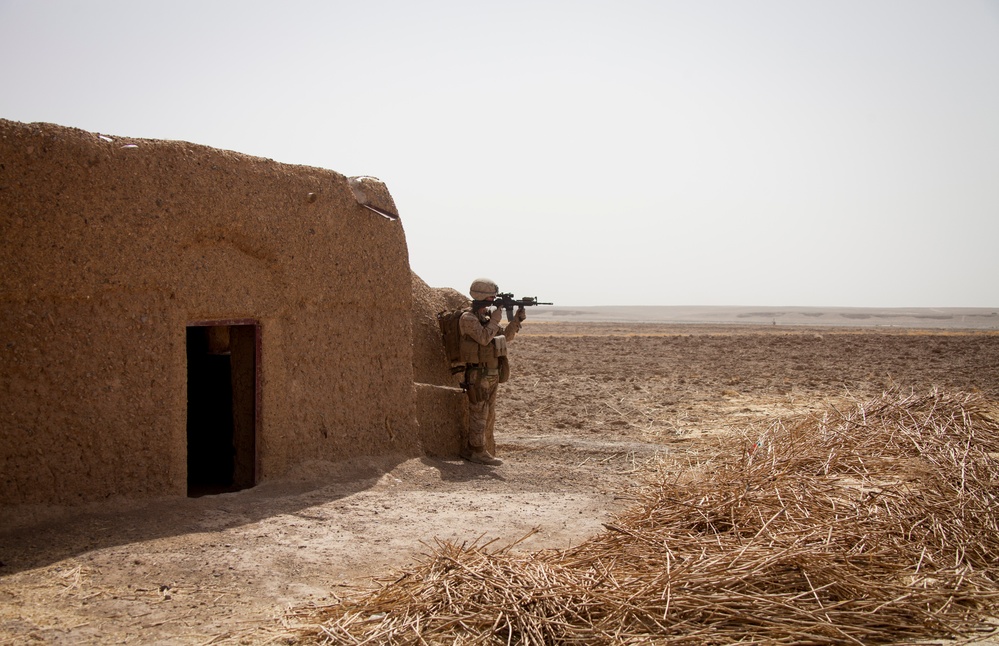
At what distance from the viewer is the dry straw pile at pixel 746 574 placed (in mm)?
3912

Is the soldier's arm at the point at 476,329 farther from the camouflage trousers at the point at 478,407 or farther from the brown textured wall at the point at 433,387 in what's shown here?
the brown textured wall at the point at 433,387

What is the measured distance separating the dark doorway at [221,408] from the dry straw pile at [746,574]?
295cm

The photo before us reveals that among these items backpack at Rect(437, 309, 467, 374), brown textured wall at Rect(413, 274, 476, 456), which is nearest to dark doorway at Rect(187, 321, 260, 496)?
brown textured wall at Rect(413, 274, 476, 456)

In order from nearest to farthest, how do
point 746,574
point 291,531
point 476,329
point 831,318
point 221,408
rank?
point 746,574
point 291,531
point 476,329
point 221,408
point 831,318

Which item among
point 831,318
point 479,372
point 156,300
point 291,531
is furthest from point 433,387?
point 831,318

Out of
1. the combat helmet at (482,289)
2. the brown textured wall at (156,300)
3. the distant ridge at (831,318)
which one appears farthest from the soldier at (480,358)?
the distant ridge at (831,318)

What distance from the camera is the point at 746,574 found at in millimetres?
4262

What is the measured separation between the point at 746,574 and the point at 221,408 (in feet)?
20.8

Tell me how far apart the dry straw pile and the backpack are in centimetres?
348

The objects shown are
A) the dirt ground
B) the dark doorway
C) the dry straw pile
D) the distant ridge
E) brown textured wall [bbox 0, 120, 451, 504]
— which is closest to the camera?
the dry straw pile

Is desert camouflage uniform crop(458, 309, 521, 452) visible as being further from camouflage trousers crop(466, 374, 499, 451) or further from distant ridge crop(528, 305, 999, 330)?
distant ridge crop(528, 305, 999, 330)

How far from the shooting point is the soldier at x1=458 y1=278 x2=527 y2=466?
8.81m

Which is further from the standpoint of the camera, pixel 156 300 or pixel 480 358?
pixel 480 358

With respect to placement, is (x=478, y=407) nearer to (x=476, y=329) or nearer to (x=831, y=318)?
(x=476, y=329)
